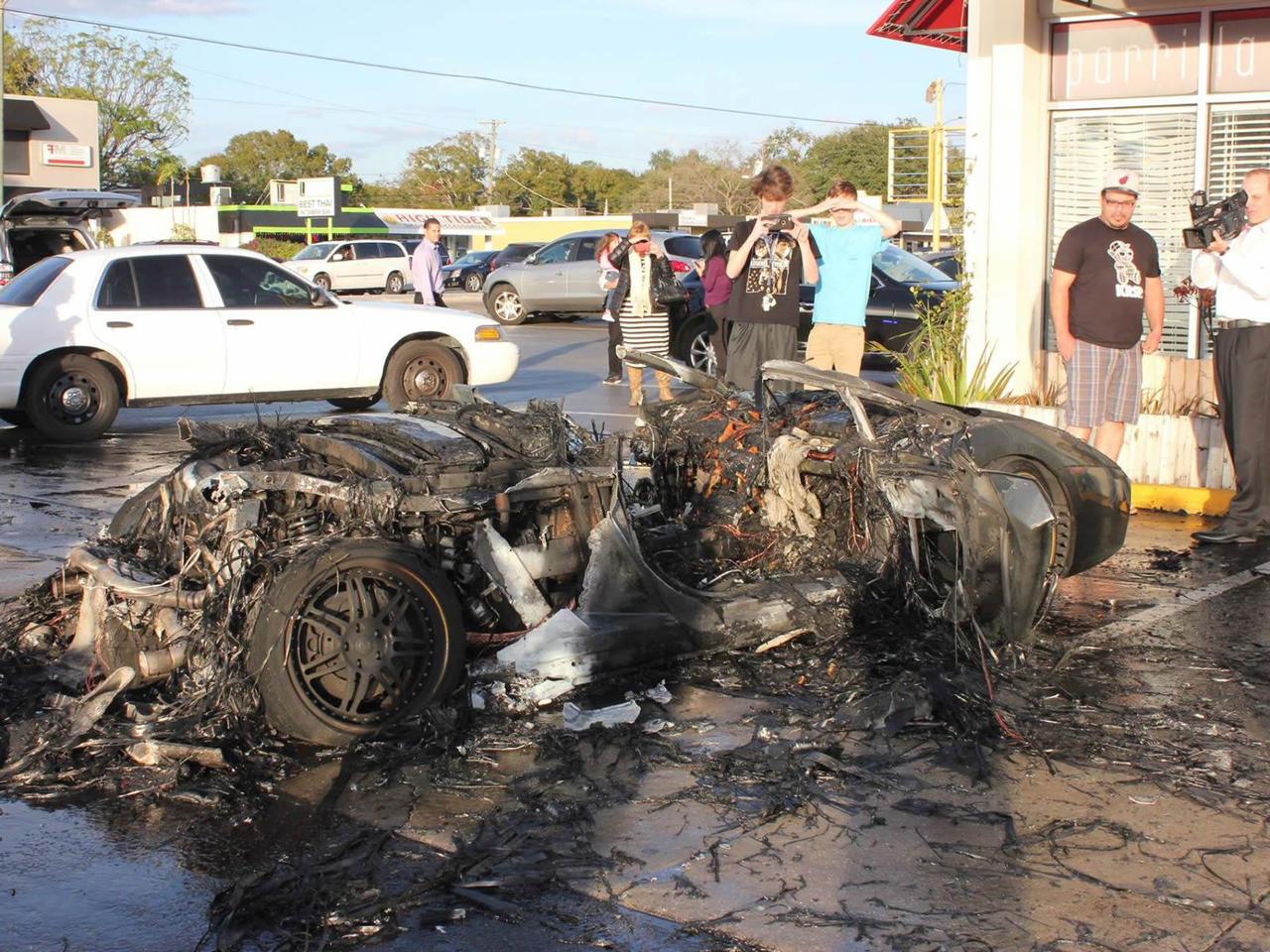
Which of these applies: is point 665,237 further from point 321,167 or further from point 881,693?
point 321,167

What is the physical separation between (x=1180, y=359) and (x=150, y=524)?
7.49 meters

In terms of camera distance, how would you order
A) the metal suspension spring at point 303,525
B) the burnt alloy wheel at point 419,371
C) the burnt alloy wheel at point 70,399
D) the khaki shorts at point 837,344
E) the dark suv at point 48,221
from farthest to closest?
the dark suv at point 48,221
the burnt alloy wheel at point 419,371
the burnt alloy wheel at point 70,399
the khaki shorts at point 837,344
the metal suspension spring at point 303,525

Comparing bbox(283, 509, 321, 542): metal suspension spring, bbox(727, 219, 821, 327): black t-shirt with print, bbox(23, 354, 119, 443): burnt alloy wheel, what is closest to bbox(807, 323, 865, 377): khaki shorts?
bbox(727, 219, 821, 327): black t-shirt with print

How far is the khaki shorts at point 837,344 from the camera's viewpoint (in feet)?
30.2

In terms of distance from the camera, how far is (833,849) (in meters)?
3.97

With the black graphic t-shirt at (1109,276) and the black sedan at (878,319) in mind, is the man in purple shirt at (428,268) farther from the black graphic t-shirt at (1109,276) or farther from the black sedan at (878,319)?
the black graphic t-shirt at (1109,276)

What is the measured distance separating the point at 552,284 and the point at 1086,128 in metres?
17.5

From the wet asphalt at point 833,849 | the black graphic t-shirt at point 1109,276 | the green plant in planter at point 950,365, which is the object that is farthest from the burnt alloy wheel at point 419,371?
the wet asphalt at point 833,849

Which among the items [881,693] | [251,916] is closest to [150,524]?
[251,916]

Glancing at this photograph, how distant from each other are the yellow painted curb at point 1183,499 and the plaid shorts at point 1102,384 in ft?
3.30

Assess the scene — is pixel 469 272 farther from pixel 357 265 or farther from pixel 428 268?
pixel 428 268

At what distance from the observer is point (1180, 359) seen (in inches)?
396

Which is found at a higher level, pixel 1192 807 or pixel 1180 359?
pixel 1180 359

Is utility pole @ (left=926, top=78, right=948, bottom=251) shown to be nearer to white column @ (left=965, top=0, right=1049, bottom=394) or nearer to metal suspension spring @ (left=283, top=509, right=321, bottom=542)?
white column @ (left=965, top=0, right=1049, bottom=394)
